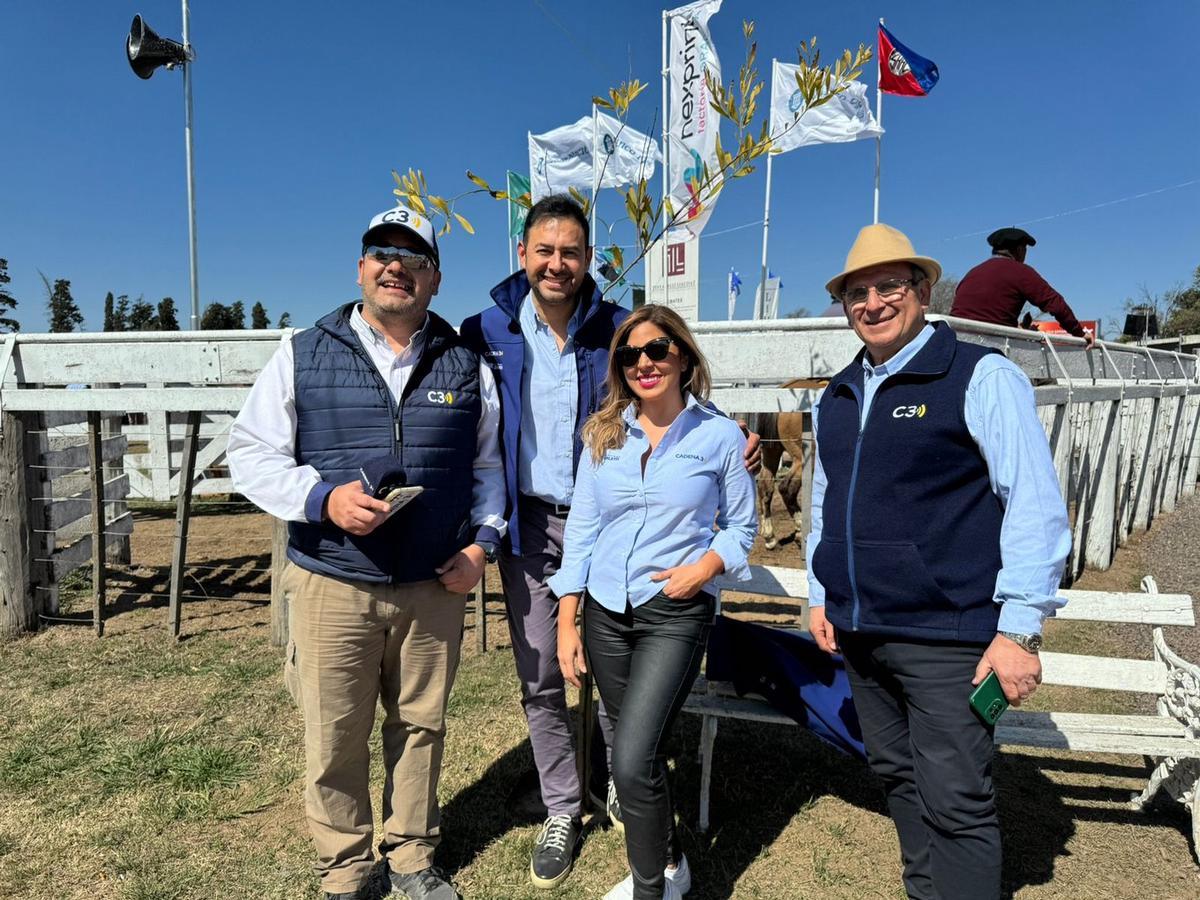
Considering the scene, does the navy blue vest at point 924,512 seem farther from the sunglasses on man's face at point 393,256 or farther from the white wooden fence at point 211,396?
the white wooden fence at point 211,396

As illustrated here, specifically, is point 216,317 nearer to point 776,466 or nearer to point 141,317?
point 141,317

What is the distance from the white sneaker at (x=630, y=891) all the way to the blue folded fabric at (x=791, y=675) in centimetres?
78

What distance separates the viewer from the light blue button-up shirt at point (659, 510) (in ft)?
7.70

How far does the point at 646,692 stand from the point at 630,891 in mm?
878

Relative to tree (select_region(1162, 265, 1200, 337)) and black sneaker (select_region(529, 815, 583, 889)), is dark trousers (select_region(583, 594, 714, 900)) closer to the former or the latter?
black sneaker (select_region(529, 815, 583, 889))

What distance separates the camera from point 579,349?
277 cm

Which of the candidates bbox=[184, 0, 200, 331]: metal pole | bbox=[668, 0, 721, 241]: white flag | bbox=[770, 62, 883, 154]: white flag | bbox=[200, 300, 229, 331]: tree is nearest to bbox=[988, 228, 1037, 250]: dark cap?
bbox=[668, 0, 721, 241]: white flag

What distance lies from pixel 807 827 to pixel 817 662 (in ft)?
2.48

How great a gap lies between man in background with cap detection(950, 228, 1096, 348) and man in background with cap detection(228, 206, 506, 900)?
187 inches

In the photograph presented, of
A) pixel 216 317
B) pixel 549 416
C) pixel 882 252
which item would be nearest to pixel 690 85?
pixel 549 416

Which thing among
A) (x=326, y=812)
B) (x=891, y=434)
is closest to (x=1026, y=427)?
(x=891, y=434)

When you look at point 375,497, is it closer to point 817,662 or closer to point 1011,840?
point 817,662

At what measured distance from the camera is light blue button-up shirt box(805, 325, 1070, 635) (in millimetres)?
1810

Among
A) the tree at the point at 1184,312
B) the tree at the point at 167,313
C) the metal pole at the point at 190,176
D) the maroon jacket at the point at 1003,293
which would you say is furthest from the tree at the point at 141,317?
the tree at the point at 1184,312
